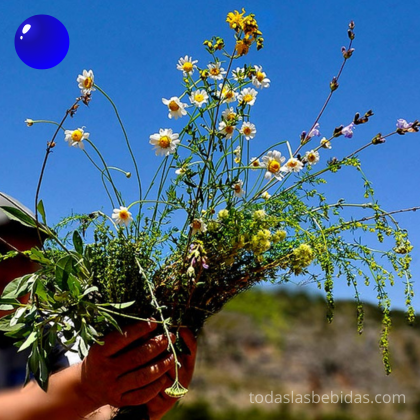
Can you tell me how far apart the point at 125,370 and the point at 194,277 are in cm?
20

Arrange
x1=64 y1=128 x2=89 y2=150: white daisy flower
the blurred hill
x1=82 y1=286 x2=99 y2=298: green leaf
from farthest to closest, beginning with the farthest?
the blurred hill, x1=64 y1=128 x2=89 y2=150: white daisy flower, x1=82 y1=286 x2=99 y2=298: green leaf

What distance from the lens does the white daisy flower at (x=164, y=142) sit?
990 mm

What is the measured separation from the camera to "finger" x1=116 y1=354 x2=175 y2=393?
1.02 meters

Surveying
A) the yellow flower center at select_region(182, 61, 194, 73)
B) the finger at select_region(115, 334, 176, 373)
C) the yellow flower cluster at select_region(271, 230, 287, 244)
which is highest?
the yellow flower center at select_region(182, 61, 194, 73)

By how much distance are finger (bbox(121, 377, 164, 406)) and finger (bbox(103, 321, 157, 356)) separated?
9cm

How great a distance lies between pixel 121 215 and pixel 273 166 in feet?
0.86

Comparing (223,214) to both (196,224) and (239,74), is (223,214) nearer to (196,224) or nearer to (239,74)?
(196,224)

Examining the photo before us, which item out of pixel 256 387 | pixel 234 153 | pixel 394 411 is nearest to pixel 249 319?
pixel 256 387

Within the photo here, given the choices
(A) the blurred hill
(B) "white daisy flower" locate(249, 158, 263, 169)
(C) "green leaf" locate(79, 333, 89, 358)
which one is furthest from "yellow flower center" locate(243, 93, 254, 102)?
(A) the blurred hill

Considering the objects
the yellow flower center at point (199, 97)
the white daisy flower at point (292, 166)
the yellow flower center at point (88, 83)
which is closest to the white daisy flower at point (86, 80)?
the yellow flower center at point (88, 83)

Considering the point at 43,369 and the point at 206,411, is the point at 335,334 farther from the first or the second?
the point at 43,369

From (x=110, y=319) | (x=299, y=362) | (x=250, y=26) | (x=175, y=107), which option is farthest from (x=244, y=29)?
(x=299, y=362)

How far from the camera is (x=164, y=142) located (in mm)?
995

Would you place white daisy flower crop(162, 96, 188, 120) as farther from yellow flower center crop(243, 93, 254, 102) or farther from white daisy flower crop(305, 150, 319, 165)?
white daisy flower crop(305, 150, 319, 165)
